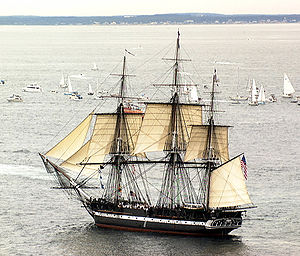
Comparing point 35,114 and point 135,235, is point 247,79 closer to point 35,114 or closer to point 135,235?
point 35,114

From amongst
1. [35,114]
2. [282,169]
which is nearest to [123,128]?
[282,169]

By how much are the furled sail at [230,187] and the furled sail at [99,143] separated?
9.50 metres

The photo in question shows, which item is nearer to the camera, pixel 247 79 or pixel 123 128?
pixel 123 128

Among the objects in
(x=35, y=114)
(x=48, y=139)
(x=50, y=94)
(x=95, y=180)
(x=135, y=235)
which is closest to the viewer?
(x=135, y=235)

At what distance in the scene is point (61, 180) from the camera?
71812 mm

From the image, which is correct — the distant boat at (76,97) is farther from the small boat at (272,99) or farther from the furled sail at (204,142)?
the furled sail at (204,142)

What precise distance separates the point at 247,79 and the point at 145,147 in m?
125

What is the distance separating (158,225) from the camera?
67.5m

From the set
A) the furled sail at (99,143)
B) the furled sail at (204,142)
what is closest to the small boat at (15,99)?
the furled sail at (99,143)

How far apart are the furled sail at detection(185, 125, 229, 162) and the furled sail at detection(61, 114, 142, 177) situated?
6331 mm

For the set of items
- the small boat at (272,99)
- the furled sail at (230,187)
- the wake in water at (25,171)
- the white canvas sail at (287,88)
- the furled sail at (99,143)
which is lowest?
the small boat at (272,99)

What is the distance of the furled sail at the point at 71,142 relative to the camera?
229 feet

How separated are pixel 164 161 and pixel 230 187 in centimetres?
689

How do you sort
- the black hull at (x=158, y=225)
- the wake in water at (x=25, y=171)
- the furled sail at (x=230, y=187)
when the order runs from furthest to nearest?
the wake in water at (x=25, y=171) < the furled sail at (x=230, y=187) < the black hull at (x=158, y=225)
